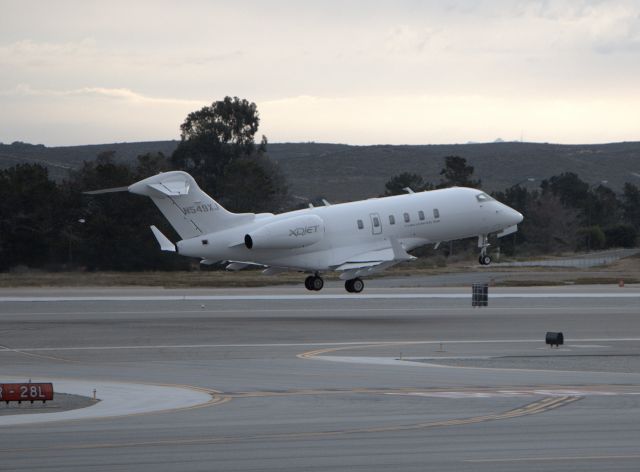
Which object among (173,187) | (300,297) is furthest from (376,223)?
(173,187)

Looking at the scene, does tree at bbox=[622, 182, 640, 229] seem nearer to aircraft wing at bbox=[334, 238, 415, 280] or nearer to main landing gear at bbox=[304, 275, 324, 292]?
main landing gear at bbox=[304, 275, 324, 292]

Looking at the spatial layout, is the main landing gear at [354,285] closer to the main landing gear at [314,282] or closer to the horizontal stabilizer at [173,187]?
the main landing gear at [314,282]

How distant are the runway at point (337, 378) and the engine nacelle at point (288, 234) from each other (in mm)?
2687

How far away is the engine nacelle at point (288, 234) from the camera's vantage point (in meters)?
44.9

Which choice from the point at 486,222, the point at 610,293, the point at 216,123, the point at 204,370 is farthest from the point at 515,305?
the point at 216,123

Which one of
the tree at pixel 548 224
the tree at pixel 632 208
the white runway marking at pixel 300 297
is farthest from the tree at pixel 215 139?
the white runway marking at pixel 300 297

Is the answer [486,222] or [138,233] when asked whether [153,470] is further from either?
[138,233]

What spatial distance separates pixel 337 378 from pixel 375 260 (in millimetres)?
22433

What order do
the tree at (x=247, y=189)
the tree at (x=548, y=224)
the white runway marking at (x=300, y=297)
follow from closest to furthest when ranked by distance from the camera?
the white runway marking at (x=300, y=297) → the tree at (x=247, y=189) → the tree at (x=548, y=224)

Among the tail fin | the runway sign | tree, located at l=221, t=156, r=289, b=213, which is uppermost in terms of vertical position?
tree, located at l=221, t=156, r=289, b=213

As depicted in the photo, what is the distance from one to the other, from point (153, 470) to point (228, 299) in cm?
3663

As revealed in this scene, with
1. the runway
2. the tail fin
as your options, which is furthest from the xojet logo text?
the runway

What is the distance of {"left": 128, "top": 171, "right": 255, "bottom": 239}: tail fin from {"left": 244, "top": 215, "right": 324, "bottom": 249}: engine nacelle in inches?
61.5

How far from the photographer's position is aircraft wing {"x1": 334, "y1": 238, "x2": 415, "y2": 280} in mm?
46250
